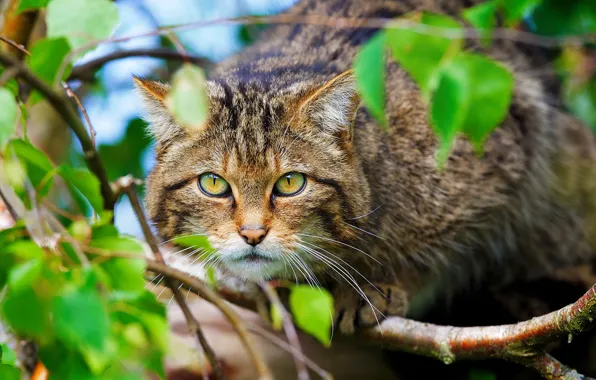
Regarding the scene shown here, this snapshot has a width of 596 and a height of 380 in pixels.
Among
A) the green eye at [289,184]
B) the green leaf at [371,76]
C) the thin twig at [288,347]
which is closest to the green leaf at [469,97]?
the green leaf at [371,76]

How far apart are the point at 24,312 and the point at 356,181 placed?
1.68 m

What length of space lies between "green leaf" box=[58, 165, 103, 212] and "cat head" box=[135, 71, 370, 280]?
782mm

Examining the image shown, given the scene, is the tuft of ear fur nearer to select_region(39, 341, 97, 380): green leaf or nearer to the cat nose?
the cat nose

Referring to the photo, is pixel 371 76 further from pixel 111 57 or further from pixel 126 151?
pixel 126 151

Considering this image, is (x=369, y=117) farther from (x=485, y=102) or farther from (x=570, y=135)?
(x=570, y=135)

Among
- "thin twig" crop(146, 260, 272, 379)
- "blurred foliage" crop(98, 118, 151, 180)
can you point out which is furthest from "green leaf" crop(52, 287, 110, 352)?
"blurred foliage" crop(98, 118, 151, 180)

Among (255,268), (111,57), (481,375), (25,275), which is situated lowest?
(481,375)

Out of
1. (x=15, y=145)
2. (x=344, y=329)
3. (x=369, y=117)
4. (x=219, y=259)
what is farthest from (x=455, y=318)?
(x=15, y=145)

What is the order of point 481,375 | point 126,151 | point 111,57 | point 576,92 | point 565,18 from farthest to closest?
point 576,92, point 126,151, point 565,18, point 111,57, point 481,375

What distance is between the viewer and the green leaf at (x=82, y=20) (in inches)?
76.7

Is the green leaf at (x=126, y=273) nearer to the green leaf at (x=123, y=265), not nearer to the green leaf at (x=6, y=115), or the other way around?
the green leaf at (x=123, y=265)

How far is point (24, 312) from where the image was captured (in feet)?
5.25

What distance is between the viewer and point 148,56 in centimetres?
425

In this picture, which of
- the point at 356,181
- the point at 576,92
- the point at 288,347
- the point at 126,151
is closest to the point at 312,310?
the point at 288,347
